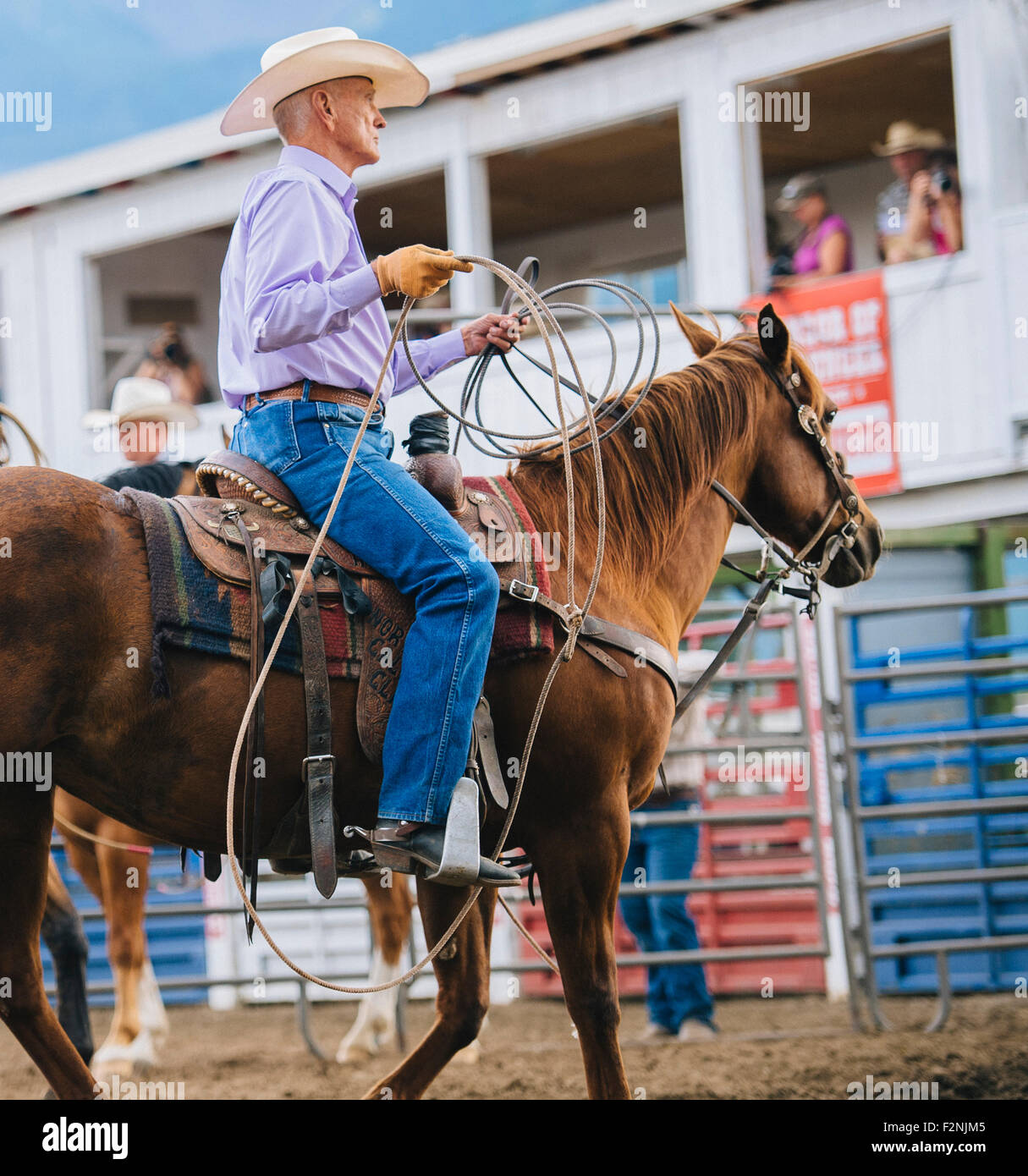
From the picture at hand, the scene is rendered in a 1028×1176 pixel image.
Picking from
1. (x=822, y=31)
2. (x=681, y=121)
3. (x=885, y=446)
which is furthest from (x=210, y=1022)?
(x=822, y=31)

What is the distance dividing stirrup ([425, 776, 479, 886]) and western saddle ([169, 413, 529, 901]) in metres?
0.13

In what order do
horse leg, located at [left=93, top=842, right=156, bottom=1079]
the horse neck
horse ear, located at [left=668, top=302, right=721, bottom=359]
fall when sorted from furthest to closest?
1. horse leg, located at [left=93, top=842, right=156, bottom=1079]
2. horse ear, located at [left=668, top=302, right=721, bottom=359]
3. the horse neck

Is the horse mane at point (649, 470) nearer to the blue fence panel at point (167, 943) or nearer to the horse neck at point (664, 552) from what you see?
the horse neck at point (664, 552)

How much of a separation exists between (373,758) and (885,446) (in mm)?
6442

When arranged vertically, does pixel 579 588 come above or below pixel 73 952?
above

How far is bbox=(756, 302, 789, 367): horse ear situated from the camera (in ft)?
12.9

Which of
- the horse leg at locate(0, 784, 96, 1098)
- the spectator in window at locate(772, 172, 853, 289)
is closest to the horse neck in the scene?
the horse leg at locate(0, 784, 96, 1098)

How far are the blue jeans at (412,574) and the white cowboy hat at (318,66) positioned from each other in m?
0.80

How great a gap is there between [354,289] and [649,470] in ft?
3.50

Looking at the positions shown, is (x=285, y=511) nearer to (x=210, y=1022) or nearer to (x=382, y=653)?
(x=382, y=653)

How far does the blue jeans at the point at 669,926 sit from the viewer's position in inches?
267

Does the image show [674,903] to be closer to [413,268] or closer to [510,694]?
[510,694]

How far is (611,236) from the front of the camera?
13344 mm

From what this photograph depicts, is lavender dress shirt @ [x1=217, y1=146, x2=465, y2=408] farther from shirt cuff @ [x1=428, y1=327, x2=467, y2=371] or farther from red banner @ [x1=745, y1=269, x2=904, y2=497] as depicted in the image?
red banner @ [x1=745, y1=269, x2=904, y2=497]
